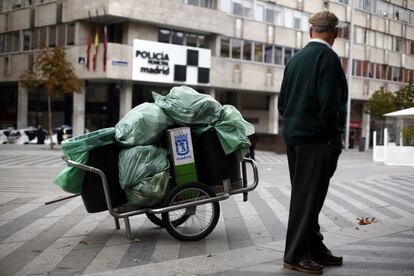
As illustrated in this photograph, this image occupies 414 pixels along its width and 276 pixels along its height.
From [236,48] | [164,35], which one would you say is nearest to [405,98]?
[236,48]

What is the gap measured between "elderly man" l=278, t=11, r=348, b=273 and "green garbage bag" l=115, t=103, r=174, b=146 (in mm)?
1634

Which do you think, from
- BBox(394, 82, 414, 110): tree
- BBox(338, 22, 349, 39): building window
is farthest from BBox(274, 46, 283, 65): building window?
BBox(394, 82, 414, 110): tree

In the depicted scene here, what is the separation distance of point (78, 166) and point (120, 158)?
0.49 meters

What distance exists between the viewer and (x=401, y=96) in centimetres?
4491

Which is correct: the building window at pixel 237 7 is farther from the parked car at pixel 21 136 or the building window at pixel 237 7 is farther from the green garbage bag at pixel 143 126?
the green garbage bag at pixel 143 126

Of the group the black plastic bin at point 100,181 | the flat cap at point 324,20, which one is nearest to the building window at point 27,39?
the black plastic bin at point 100,181

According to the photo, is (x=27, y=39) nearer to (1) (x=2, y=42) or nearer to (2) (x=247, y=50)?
(1) (x=2, y=42)

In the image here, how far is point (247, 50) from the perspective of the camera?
132 ft

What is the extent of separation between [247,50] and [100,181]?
116ft

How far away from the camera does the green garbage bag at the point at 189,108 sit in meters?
5.86

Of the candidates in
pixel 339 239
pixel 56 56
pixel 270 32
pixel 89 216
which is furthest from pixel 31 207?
pixel 270 32

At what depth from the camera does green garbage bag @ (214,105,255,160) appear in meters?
5.91

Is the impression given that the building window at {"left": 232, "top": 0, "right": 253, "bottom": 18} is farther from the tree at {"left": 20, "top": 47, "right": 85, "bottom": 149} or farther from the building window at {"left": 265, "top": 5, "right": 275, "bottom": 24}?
the tree at {"left": 20, "top": 47, "right": 85, "bottom": 149}

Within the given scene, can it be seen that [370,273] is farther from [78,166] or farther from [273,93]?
[273,93]
